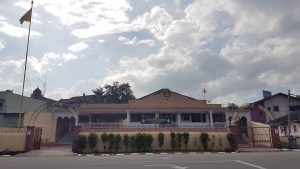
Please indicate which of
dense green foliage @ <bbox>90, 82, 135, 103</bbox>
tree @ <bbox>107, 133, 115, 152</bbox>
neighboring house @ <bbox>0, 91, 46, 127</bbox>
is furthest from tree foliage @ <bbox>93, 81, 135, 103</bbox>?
tree @ <bbox>107, 133, 115, 152</bbox>

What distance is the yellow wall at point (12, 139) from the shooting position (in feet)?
79.6

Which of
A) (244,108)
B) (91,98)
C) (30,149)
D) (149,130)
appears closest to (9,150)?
(30,149)

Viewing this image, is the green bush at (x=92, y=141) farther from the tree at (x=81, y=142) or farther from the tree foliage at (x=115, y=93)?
the tree foliage at (x=115, y=93)

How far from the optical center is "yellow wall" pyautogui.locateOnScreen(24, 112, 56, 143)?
34.1m

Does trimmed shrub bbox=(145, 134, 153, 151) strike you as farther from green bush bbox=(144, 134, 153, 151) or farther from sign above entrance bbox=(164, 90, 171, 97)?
sign above entrance bbox=(164, 90, 171, 97)

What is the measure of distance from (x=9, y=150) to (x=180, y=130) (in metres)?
15.4

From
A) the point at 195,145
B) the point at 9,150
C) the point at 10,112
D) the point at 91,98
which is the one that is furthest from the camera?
the point at 91,98

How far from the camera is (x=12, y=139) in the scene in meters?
24.5

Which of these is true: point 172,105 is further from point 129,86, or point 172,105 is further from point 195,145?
point 129,86

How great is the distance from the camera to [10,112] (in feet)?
119

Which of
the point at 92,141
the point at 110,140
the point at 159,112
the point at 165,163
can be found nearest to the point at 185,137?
the point at 110,140

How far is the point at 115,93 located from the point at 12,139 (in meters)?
35.8

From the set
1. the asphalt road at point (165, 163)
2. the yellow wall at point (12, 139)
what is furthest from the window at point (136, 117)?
the asphalt road at point (165, 163)

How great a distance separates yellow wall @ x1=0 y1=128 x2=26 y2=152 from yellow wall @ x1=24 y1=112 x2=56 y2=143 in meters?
8.88
